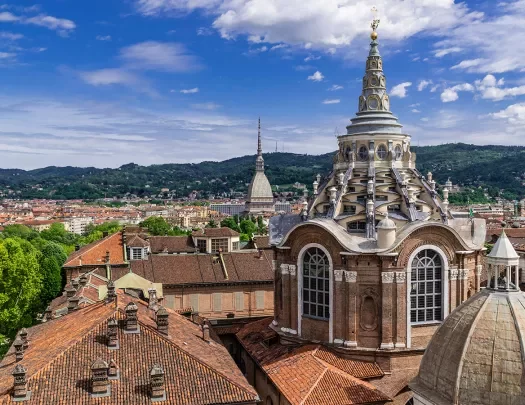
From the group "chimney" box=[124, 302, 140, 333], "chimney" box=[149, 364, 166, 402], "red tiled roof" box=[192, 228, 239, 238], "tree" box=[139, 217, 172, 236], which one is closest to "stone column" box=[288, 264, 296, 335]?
"chimney" box=[124, 302, 140, 333]

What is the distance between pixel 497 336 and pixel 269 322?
81.0 ft

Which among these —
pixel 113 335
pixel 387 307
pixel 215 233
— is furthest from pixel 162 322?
pixel 215 233

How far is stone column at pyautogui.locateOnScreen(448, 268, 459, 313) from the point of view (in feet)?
110

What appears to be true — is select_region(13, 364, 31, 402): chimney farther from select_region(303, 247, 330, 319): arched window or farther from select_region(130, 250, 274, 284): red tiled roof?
select_region(130, 250, 274, 284): red tiled roof

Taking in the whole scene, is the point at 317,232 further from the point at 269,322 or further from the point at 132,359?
the point at 132,359

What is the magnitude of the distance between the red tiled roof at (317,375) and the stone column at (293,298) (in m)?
1.36

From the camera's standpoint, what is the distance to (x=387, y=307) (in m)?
32.2

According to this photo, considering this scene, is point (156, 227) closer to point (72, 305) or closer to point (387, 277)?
point (72, 305)

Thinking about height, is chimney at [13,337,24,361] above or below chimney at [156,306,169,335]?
below

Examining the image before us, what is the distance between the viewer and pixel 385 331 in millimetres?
32344

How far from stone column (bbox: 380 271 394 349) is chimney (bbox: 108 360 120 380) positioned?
15.8 m

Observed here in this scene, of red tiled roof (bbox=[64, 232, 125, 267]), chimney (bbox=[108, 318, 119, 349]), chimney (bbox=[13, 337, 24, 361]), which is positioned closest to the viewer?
chimney (bbox=[108, 318, 119, 349])

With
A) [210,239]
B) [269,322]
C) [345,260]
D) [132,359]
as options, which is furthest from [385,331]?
[210,239]

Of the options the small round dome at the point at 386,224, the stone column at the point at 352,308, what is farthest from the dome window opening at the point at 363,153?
the stone column at the point at 352,308
